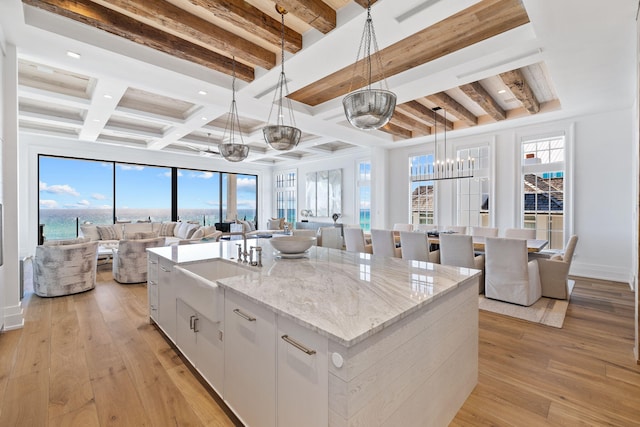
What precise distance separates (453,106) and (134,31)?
4.38m

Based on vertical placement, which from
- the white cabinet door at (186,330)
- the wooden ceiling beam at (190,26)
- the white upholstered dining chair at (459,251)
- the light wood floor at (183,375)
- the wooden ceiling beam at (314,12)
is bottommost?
the light wood floor at (183,375)

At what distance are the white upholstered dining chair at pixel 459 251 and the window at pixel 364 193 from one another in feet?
14.2

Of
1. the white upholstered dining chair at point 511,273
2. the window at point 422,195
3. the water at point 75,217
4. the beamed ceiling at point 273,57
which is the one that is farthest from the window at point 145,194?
the white upholstered dining chair at point 511,273

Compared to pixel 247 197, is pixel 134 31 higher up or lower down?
higher up

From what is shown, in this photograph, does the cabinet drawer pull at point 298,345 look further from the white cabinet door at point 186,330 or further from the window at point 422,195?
the window at point 422,195

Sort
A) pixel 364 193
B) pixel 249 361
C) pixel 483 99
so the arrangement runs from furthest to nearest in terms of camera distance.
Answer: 1. pixel 364 193
2. pixel 483 99
3. pixel 249 361

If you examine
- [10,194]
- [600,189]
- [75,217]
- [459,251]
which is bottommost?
[459,251]

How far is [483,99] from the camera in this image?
4230 mm

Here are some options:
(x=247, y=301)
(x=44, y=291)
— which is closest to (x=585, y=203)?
(x=247, y=301)

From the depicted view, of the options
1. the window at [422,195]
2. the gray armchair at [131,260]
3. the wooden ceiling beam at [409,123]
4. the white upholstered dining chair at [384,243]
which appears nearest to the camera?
the white upholstered dining chair at [384,243]

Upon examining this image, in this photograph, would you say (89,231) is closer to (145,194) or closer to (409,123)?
(145,194)

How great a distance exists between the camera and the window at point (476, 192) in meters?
6.05

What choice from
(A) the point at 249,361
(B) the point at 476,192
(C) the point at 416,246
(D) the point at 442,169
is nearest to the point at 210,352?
(A) the point at 249,361

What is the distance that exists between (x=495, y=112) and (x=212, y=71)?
14.5 ft
